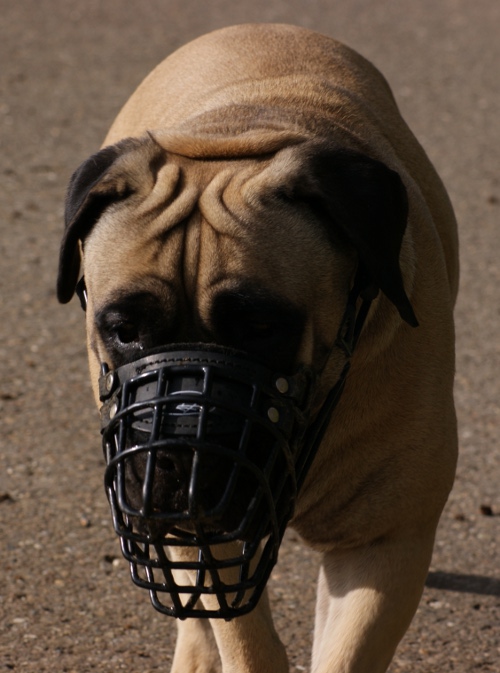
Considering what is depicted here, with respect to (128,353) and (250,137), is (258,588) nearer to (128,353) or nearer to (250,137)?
(128,353)

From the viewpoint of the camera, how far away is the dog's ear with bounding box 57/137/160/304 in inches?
110

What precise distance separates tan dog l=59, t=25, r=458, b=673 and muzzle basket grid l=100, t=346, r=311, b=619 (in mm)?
107

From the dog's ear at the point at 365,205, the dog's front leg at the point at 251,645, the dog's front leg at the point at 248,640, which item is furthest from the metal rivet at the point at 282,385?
the dog's front leg at the point at 251,645

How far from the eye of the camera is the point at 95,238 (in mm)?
2791

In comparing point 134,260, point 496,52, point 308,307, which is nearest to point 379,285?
point 308,307

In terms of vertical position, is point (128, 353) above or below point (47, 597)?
above

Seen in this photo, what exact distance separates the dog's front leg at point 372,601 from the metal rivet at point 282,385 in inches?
27.6

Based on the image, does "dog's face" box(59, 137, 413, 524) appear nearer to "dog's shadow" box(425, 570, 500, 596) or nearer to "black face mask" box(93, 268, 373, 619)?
"black face mask" box(93, 268, 373, 619)

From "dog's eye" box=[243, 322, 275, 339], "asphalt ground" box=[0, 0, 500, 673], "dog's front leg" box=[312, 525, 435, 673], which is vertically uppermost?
"dog's eye" box=[243, 322, 275, 339]

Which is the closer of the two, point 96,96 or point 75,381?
point 75,381

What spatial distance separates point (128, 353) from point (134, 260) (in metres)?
0.21

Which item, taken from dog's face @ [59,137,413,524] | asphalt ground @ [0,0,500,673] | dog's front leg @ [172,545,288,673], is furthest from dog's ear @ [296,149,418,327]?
asphalt ground @ [0,0,500,673]

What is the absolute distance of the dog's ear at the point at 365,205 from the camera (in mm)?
2602

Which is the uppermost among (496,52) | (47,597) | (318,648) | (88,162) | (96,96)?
(88,162)
